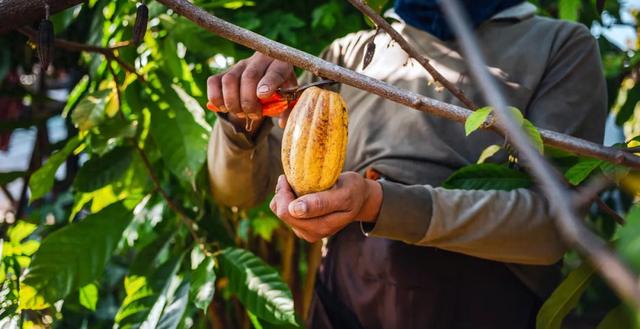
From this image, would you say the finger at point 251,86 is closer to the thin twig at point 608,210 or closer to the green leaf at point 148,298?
the thin twig at point 608,210

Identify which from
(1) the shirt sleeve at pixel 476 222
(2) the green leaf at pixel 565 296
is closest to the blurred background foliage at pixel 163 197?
(2) the green leaf at pixel 565 296

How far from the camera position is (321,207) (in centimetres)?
107

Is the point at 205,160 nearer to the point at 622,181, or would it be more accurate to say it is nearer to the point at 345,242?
the point at 345,242

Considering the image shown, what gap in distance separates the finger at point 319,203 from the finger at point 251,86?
18cm

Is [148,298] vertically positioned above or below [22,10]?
below

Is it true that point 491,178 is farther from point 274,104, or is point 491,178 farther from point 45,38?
point 45,38

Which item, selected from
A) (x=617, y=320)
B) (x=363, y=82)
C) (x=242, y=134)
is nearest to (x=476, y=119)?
(x=363, y=82)

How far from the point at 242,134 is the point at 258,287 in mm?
342

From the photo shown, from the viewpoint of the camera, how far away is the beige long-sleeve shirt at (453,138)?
1.34 meters

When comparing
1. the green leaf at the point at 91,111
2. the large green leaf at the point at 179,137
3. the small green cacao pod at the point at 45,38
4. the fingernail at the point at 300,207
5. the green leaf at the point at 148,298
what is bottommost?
the green leaf at the point at 148,298

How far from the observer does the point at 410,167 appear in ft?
5.04

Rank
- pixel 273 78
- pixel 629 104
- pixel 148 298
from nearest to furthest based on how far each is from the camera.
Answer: pixel 273 78 < pixel 148 298 < pixel 629 104

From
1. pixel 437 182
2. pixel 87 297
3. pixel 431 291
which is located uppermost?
pixel 437 182

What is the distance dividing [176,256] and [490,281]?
0.69 meters
